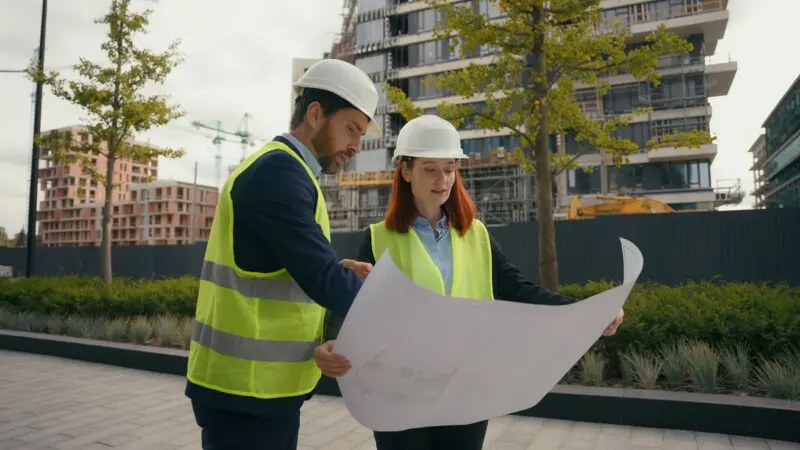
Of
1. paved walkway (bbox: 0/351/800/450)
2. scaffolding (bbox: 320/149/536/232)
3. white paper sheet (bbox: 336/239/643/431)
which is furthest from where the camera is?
scaffolding (bbox: 320/149/536/232)

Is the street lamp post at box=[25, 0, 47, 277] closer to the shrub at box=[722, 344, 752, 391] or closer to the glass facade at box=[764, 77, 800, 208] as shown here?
the shrub at box=[722, 344, 752, 391]

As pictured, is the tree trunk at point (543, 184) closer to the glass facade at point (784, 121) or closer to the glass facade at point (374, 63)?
the glass facade at point (374, 63)

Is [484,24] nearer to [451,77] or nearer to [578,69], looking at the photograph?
[451,77]

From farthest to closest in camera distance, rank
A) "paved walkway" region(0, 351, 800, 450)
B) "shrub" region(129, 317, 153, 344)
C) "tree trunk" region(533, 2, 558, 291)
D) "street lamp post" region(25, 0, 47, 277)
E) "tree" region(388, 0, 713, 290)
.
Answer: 1. "street lamp post" region(25, 0, 47, 277)
2. "tree" region(388, 0, 713, 290)
3. "tree trunk" region(533, 2, 558, 291)
4. "shrub" region(129, 317, 153, 344)
5. "paved walkway" region(0, 351, 800, 450)

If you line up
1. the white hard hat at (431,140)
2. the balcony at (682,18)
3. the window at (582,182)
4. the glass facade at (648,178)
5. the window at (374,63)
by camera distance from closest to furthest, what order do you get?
1. the white hard hat at (431,140)
2. the balcony at (682,18)
3. the glass facade at (648,178)
4. the window at (582,182)
5. the window at (374,63)

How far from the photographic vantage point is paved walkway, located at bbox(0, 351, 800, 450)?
4.34 meters

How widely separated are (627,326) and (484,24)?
607 centimetres

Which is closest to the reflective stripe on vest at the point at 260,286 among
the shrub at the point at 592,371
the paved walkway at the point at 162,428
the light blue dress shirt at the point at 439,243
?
the light blue dress shirt at the point at 439,243

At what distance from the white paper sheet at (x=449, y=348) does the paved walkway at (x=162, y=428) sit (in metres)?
2.95

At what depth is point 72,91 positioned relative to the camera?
47.0ft

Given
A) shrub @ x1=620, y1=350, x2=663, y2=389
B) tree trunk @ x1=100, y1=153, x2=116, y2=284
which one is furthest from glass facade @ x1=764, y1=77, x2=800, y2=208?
tree trunk @ x1=100, y1=153, x2=116, y2=284

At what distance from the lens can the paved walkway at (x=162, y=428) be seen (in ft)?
14.3

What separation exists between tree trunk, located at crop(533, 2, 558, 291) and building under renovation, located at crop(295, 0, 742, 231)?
25.0 m

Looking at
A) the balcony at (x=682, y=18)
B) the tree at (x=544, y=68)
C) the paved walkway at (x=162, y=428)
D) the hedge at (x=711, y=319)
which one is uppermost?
the balcony at (x=682, y=18)
